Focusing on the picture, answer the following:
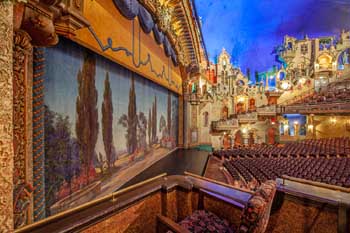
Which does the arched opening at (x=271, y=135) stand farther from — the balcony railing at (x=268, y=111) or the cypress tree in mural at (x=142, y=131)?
the cypress tree in mural at (x=142, y=131)

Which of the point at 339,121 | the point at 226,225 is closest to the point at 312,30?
the point at 339,121

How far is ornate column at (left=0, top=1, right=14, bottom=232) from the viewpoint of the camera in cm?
94

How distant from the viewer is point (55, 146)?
2.18 m

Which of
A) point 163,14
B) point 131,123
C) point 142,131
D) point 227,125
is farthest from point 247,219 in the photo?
point 227,125

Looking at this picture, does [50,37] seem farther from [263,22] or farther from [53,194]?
[263,22]

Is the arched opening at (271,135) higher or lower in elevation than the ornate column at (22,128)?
lower

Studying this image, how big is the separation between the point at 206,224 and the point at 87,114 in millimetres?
2484

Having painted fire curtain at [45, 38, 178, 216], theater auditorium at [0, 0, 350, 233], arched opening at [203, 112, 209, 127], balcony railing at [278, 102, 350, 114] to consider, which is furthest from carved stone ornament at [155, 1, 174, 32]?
balcony railing at [278, 102, 350, 114]

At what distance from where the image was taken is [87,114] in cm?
277

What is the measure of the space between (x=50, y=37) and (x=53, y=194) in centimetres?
200

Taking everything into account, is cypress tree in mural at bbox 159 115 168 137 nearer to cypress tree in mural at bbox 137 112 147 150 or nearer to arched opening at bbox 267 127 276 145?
cypress tree in mural at bbox 137 112 147 150

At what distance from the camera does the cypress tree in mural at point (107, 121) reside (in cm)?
319

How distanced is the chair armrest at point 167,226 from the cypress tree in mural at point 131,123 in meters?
2.74

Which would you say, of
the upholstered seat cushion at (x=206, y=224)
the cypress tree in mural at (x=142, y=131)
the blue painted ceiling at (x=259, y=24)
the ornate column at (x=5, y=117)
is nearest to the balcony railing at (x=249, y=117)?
the cypress tree in mural at (x=142, y=131)
